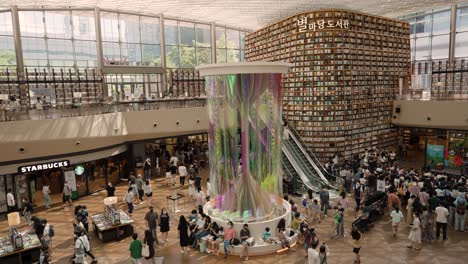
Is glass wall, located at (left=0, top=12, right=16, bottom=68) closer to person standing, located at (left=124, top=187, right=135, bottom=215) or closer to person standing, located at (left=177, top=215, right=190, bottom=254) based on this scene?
person standing, located at (left=124, top=187, right=135, bottom=215)

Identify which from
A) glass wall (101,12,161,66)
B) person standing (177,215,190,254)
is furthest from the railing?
person standing (177,215,190,254)

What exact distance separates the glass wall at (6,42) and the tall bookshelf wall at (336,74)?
14492 millimetres

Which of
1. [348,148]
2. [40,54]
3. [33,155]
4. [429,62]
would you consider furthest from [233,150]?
[429,62]

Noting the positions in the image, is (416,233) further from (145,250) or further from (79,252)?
(79,252)

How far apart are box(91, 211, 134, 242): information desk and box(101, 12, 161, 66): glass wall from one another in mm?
14377

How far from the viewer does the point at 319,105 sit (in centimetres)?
1908

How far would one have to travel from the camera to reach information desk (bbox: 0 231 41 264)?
9.25 meters

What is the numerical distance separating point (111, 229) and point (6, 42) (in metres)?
14.9

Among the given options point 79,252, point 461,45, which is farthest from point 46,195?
point 461,45

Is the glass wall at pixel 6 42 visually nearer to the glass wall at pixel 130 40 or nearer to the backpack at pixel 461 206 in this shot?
the glass wall at pixel 130 40

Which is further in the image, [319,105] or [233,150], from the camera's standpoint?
[319,105]

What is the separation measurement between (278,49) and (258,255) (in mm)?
13571

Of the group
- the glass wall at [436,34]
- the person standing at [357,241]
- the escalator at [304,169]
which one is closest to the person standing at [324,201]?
the escalator at [304,169]

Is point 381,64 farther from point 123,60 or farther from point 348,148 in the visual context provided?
point 123,60
